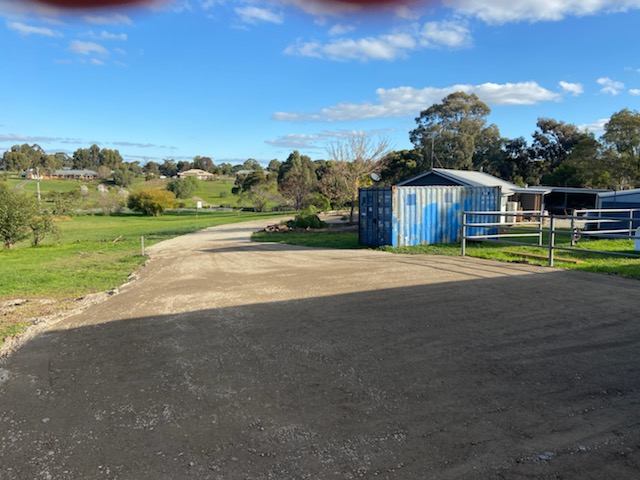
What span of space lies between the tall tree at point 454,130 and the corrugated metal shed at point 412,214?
37.6 m

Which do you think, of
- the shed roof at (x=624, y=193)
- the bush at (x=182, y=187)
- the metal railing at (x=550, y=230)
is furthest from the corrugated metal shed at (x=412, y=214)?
the bush at (x=182, y=187)

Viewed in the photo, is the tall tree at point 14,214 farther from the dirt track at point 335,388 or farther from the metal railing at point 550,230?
the metal railing at point 550,230

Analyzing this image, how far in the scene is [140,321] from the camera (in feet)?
22.1

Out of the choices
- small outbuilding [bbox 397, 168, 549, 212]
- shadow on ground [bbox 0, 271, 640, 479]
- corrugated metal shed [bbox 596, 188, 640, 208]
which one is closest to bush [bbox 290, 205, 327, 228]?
small outbuilding [bbox 397, 168, 549, 212]

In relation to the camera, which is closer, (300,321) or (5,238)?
(300,321)

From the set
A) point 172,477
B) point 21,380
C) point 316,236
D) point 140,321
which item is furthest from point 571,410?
point 316,236

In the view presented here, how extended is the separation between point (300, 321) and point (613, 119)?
39748 mm

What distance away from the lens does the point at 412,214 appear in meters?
16.0

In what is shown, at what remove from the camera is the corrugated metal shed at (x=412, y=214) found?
15.7m

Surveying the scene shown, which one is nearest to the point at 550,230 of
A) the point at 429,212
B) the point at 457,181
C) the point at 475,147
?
the point at 429,212

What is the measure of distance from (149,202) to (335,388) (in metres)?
56.9

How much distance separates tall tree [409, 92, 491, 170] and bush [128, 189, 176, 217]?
34039mm

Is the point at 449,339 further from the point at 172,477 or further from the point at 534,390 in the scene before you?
the point at 172,477

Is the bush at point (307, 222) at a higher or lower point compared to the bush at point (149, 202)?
lower
